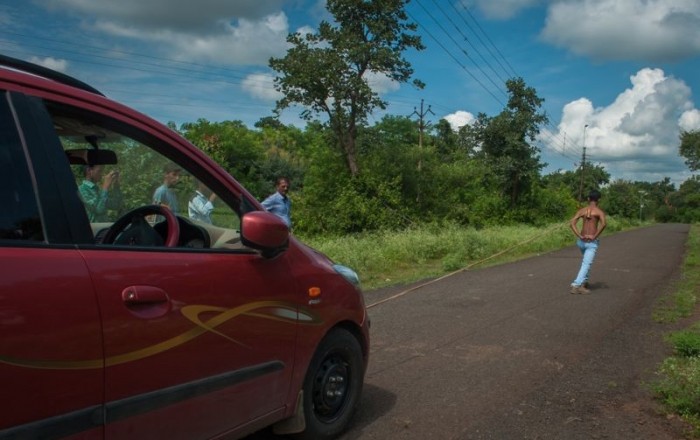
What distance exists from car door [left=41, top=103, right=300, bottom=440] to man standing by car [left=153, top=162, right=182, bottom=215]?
0.03 meters

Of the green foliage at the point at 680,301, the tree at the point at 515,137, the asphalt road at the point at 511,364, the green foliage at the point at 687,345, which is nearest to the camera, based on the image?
the asphalt road at the point at 511,364

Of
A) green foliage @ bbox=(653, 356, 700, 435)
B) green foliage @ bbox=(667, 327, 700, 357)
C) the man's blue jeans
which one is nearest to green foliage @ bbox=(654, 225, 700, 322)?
the man's blue jeans

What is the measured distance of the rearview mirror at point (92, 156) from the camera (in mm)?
2596

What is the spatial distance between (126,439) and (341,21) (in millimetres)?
23307

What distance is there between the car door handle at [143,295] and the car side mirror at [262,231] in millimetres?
580

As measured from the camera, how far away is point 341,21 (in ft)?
77.7

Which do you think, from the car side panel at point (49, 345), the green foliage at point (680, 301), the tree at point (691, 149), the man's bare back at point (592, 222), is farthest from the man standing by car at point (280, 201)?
the tree at point (691, 149)

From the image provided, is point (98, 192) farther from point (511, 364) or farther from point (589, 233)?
point (589, 233)

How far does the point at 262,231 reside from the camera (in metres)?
2.91

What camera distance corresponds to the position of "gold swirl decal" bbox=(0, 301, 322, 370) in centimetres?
202

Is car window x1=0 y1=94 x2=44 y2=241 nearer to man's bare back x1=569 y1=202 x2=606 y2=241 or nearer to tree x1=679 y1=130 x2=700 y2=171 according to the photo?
man's bare back x1=569 y1=202 x2=606 y2=241

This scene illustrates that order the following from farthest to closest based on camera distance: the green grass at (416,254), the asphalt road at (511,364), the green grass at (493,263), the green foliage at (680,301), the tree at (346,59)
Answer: the tree at (346,59)
the green grass at (416,254)
the green foliage at (680,301)
the green grass at (493,263)
the asphalt road at (511,364)

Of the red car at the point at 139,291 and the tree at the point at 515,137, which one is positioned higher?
the tree at the point at 515,137

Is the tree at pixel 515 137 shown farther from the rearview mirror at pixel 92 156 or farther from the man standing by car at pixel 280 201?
the rearview mirror at pixel 92 156
